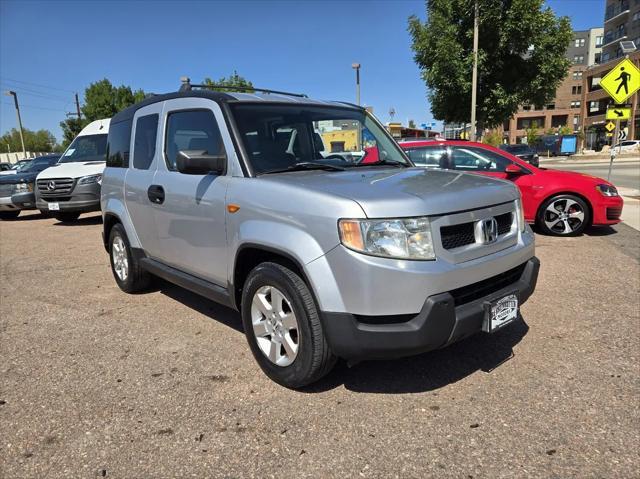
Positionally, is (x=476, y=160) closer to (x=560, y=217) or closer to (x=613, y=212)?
(x=560, y=217)

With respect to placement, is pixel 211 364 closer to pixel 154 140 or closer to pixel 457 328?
pixel 457 328

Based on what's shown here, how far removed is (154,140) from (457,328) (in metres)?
3.11

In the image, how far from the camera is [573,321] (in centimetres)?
410

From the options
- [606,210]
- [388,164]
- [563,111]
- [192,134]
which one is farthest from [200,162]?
[563,111]

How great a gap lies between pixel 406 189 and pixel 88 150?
11183 millimetres

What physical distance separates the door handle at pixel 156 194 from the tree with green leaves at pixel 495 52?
16.3m

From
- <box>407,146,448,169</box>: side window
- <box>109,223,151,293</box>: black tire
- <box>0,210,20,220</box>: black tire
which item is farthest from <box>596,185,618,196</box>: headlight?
<box>0,210,20,220</box>: black tire

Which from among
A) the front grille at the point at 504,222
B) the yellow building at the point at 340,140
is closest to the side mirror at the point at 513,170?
the yellow building at the point at 340,140

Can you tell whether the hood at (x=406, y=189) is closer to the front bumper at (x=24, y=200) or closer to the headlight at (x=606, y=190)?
the headlight at (x=606, y=190)

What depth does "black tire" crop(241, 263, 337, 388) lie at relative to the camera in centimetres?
269

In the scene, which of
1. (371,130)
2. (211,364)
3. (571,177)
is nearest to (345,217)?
(211,364)

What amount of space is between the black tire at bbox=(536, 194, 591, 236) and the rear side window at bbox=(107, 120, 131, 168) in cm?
640

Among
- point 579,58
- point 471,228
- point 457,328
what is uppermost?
point 579,58

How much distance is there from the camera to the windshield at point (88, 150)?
1159cm
